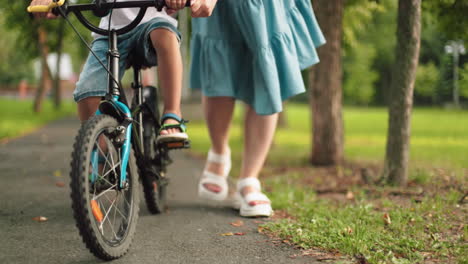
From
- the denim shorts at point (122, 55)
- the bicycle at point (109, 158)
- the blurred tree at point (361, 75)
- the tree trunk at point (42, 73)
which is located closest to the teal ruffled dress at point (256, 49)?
the denim shorts at point (122, 55)

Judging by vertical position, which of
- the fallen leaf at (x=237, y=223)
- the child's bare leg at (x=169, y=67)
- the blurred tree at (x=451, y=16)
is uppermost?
the blurred tree at (x=451, y=16)

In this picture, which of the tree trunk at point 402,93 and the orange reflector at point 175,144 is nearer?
the orange reflector at point 175,144

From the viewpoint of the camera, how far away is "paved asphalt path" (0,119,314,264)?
2.31m

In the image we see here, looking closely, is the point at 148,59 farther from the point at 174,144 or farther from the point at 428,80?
the point at 428,80

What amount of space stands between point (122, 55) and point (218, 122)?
39.7 inches

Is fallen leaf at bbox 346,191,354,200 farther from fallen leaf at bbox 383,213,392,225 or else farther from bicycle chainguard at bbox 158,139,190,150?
bicycle chainguard at bbox 158,139,190,150

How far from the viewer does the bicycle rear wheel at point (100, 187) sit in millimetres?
1941

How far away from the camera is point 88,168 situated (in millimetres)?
1980

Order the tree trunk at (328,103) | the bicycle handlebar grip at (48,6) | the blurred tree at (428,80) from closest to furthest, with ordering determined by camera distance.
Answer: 1. the bicycle handlebar grip at (48,6)
2. the blurred tree at (428,80)
3. the tree trunk at (328,103)

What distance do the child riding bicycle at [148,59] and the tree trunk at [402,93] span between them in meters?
1.95

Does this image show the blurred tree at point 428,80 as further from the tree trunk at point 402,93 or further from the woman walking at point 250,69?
the woman walking at point 250,69

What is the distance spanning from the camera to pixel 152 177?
300 centimetres

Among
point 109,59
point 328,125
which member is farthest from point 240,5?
point 328,125

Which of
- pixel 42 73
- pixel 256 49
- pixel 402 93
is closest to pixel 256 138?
pixel 256 49
